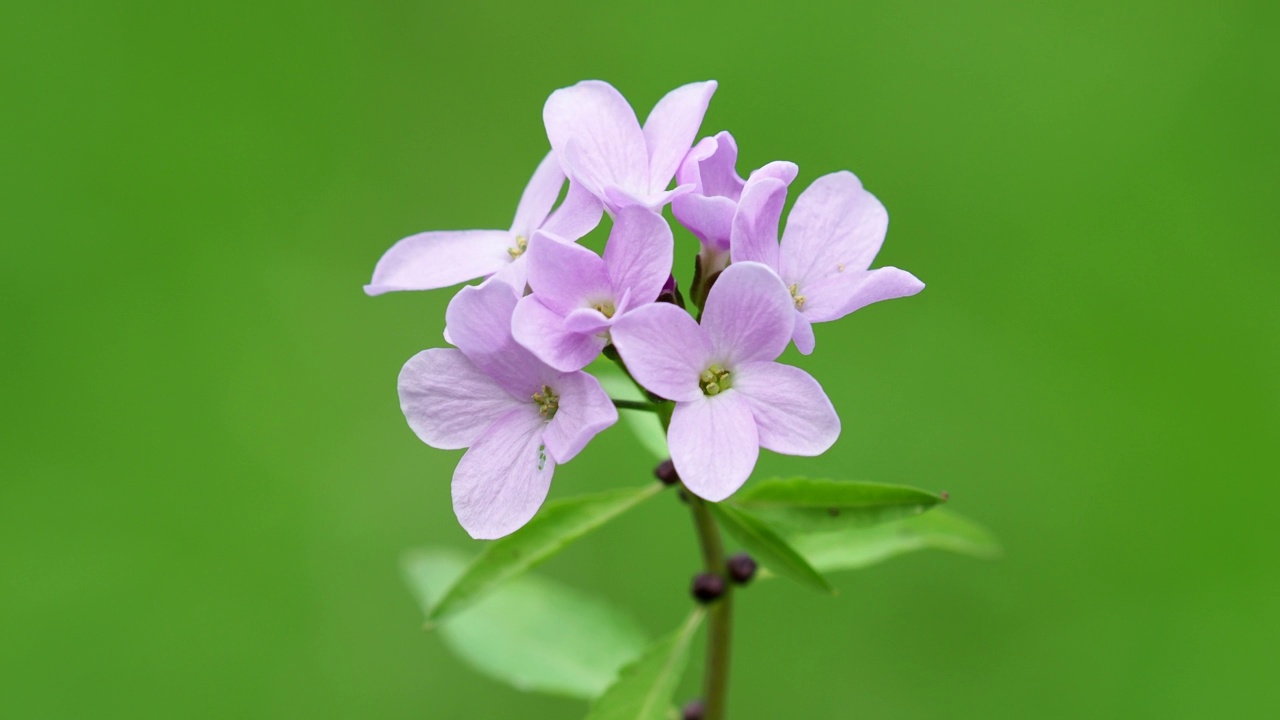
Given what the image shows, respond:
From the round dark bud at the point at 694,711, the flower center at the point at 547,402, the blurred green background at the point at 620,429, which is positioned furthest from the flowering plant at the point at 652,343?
the blurred green background at the point at 620,429

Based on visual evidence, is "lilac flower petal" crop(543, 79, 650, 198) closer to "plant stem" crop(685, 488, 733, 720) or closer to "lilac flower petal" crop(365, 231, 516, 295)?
"lilac flower petal" crop(365, 231, 516, 295)

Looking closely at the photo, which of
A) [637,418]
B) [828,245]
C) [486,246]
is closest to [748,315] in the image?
[828,245]

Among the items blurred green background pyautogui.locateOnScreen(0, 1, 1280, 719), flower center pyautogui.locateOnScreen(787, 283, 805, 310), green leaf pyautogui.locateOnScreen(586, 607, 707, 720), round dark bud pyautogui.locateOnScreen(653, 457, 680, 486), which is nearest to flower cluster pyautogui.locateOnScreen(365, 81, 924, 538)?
flower center pyautogui.locateOnScreen(787, 283, 805, 310)

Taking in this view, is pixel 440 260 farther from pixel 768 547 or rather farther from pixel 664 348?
pixel 768 547

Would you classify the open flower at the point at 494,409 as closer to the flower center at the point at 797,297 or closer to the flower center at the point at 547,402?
the flower center at the point at 547,402

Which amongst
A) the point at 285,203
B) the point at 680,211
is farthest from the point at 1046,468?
the point at 285,203
